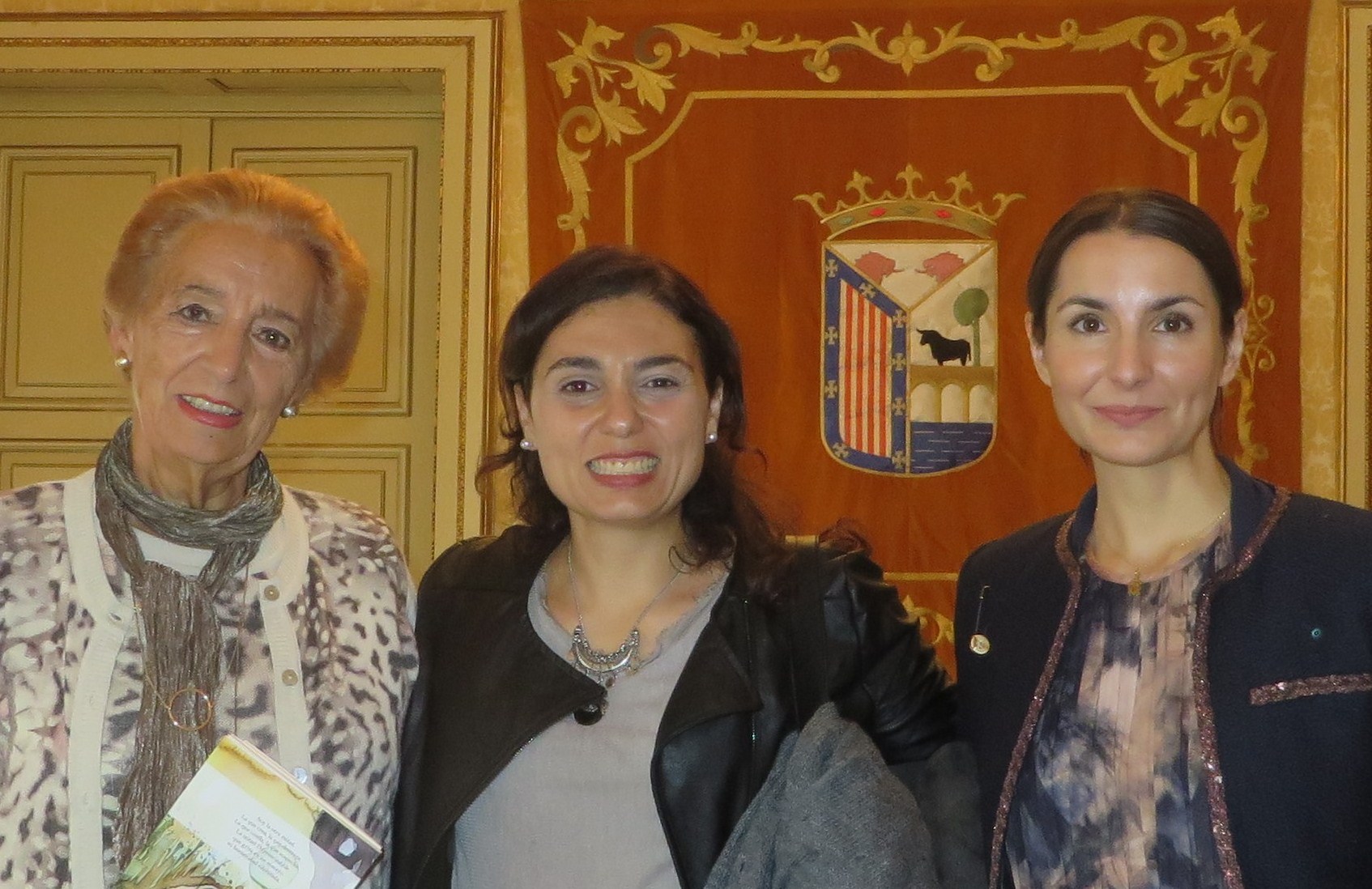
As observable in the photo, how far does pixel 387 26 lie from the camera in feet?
18.0

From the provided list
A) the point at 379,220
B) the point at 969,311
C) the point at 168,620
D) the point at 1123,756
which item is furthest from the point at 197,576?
the point at 379,220

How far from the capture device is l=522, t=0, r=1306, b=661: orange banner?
527 centimetres

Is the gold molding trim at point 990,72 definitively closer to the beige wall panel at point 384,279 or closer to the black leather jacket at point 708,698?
the beige wall panel at point 384,279

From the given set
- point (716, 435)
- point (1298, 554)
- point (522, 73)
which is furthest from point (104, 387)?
point (1298, 554)

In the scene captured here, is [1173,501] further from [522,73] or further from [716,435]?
[522,73]

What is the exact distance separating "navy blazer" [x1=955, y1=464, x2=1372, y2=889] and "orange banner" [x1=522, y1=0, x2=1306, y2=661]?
3095 mm

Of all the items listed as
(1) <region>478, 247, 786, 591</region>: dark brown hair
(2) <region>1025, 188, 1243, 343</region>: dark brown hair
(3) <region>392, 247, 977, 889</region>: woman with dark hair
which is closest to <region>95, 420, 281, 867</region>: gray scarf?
(3) <region>392, 247, 977, 889</region>: woman with dark hair

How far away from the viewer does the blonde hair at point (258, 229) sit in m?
2.41

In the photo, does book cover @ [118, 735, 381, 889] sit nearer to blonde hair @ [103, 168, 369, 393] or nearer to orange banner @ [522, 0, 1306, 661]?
blonde hair @ [103, 168, 369, 393]

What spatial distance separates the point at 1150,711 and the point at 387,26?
425 centimetres

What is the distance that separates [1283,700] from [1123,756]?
0.22m

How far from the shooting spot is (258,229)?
2441mm

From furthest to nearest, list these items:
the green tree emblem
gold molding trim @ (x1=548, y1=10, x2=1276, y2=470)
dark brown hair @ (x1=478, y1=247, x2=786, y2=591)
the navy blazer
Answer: the green tree emblem < gold molding trim @ (x1=548, y1=10, x2=1276, y2=470) < dark brown hair @ (x1=478, y1=247, x2=786, y2=591) < the navy blazer

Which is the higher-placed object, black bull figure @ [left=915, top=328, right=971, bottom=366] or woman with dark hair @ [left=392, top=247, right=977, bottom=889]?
black bull figure @ [left=915, top=328, right=971, bottom=366]
